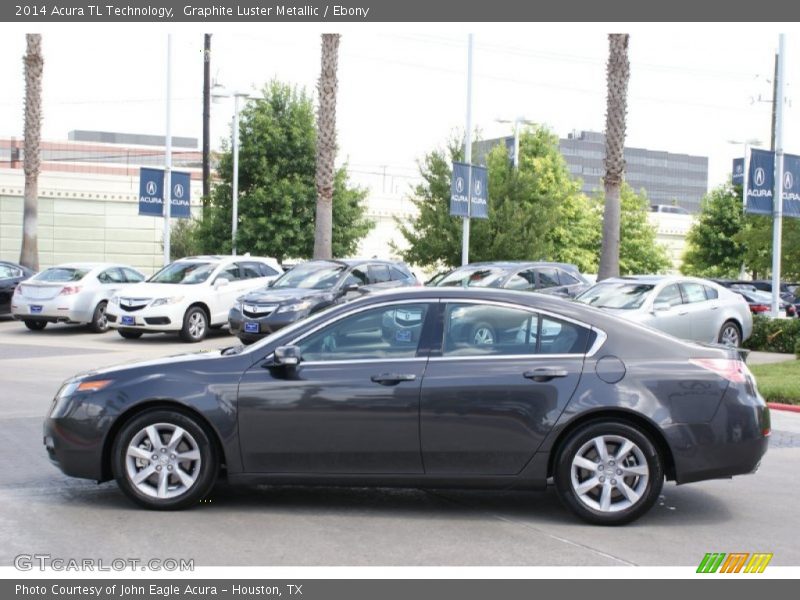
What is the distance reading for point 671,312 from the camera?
17312 millimetres

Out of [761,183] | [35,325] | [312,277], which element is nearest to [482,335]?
[312,277]

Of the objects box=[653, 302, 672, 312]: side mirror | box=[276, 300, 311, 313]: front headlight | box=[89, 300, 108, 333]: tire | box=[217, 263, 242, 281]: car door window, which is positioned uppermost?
box=[217, 263, 242, 281]: car door window

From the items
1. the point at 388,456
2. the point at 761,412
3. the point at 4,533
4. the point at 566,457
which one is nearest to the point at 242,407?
the point at 388,456

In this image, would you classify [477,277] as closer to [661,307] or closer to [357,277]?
[357,277]

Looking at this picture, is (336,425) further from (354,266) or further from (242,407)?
(354,266)

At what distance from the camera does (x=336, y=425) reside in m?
6.73

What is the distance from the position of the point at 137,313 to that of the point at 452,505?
1468 centimetres

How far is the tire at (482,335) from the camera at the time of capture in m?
6.90

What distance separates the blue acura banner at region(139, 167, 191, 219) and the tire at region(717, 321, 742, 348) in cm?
1742

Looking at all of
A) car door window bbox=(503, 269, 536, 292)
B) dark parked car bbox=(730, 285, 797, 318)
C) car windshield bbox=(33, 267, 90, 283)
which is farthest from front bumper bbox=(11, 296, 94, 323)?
dark parked car bbox=(730, 285, 797, 318)

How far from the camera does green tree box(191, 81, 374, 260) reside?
113ft

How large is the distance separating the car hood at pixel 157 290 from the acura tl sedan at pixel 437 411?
14.2 metres

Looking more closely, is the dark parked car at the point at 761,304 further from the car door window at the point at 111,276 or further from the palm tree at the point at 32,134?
the palm tree at the point at 32,134

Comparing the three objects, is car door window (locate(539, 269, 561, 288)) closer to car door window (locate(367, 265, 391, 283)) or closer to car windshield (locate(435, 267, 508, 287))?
car windshield (locate(435, 267, 508, 287))
